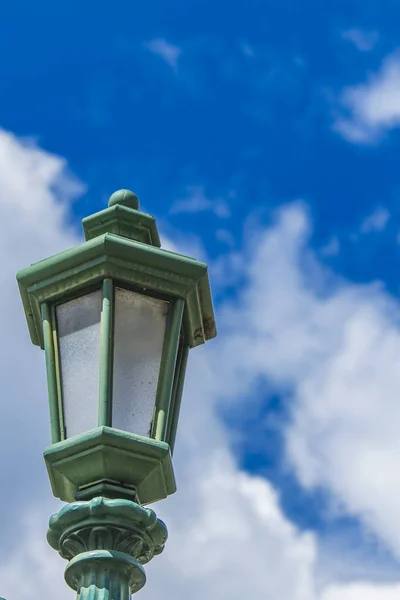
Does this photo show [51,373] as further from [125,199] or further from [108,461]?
[125,199]

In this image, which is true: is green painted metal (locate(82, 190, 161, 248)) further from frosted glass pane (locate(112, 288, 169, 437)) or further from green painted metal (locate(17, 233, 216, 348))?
frosted glass pane (locate(112, 288, 169, 437))

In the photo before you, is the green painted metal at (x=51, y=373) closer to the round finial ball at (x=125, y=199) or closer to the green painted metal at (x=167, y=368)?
the green painted metal at (x=167, y=368)

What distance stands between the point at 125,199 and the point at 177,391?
3.26ft

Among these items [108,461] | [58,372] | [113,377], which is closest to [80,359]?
[58,372]

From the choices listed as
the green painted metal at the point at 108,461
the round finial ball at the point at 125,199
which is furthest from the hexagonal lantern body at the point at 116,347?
the round finial ball at the point at 125,199

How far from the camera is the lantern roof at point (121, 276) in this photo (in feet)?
17.3

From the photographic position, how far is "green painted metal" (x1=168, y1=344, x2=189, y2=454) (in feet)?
16.8

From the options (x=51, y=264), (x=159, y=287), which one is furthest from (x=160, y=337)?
(x=51, y=264)

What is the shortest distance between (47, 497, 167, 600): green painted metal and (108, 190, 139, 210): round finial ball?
1.62m

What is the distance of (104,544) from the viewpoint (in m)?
4.56

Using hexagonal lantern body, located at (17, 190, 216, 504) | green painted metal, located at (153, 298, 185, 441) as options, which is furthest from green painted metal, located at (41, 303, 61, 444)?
green painted metal, located at (153, 298, 185, 441)

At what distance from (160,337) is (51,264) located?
562 millimetres

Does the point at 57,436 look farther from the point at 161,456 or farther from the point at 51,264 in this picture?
the point at 51,264

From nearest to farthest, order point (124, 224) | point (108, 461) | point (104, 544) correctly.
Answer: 1. point (104, 544)
2. point (108, 461)
3. point (124, 224)
